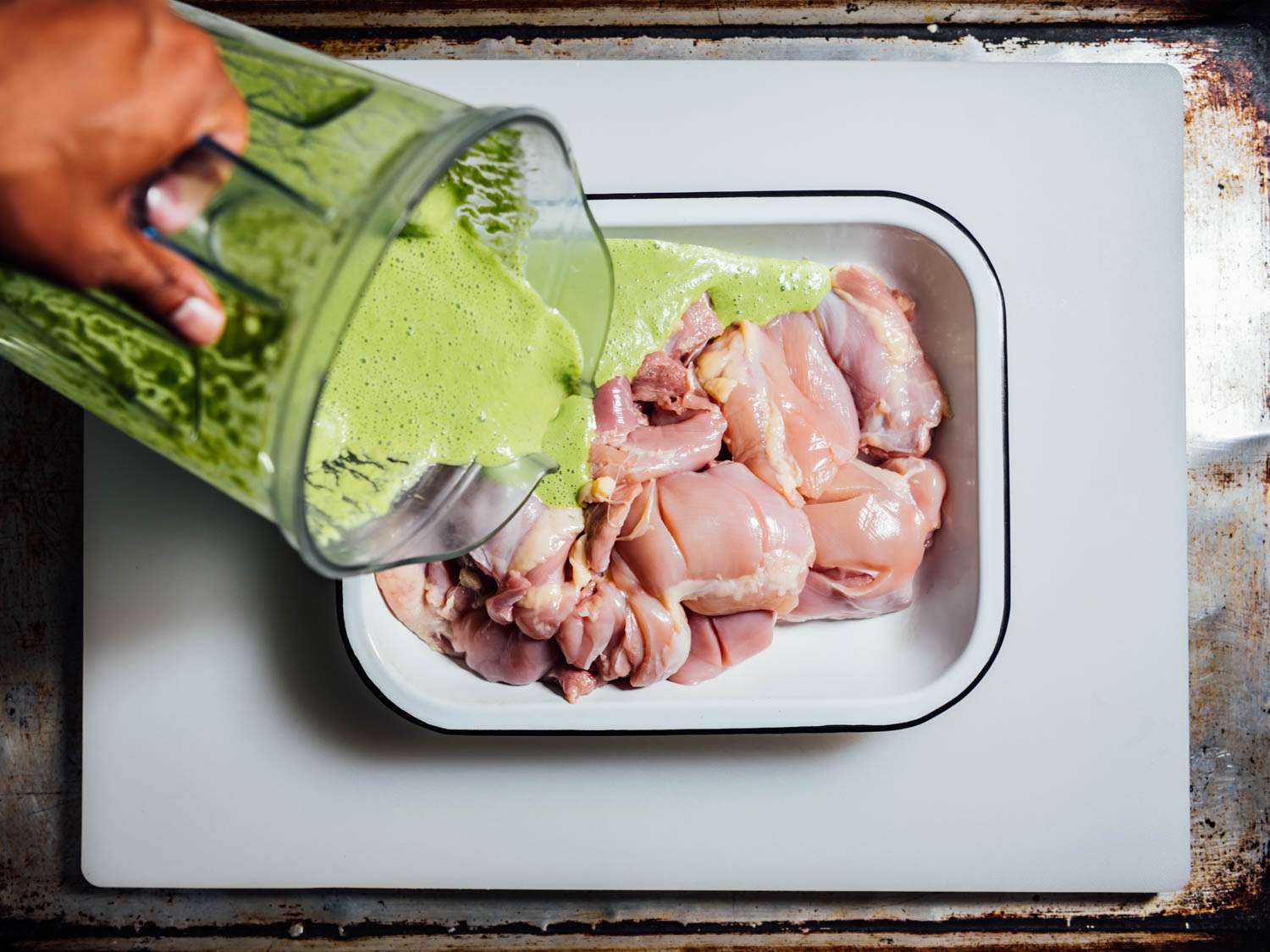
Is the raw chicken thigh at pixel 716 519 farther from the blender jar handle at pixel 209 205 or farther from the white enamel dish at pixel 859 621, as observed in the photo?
the blender jar handle at pixel 209 205

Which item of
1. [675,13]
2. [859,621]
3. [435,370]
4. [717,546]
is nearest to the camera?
[435,370]

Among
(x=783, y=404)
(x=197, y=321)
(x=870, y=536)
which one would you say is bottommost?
(x=870, y=536)

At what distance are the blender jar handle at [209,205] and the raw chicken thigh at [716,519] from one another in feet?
1.86

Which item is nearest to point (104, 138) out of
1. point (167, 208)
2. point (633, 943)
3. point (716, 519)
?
point (167, 208)

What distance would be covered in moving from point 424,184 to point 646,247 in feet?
1.77

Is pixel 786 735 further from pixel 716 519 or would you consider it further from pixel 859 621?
pixel 716 519

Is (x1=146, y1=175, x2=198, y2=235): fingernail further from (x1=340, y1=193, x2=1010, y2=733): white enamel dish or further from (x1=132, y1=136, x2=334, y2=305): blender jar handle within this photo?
(x1=340, y1=193, x2=1010, y2=733): white enamel dish

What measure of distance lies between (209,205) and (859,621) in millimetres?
940

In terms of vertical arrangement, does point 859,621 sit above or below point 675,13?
below

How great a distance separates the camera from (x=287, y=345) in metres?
0.60

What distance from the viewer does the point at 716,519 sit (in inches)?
45.4

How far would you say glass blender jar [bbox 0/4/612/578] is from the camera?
607 mm

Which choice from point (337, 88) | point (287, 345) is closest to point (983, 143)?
point (337, 88)

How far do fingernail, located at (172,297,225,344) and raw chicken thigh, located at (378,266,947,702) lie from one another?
21.5 inches
